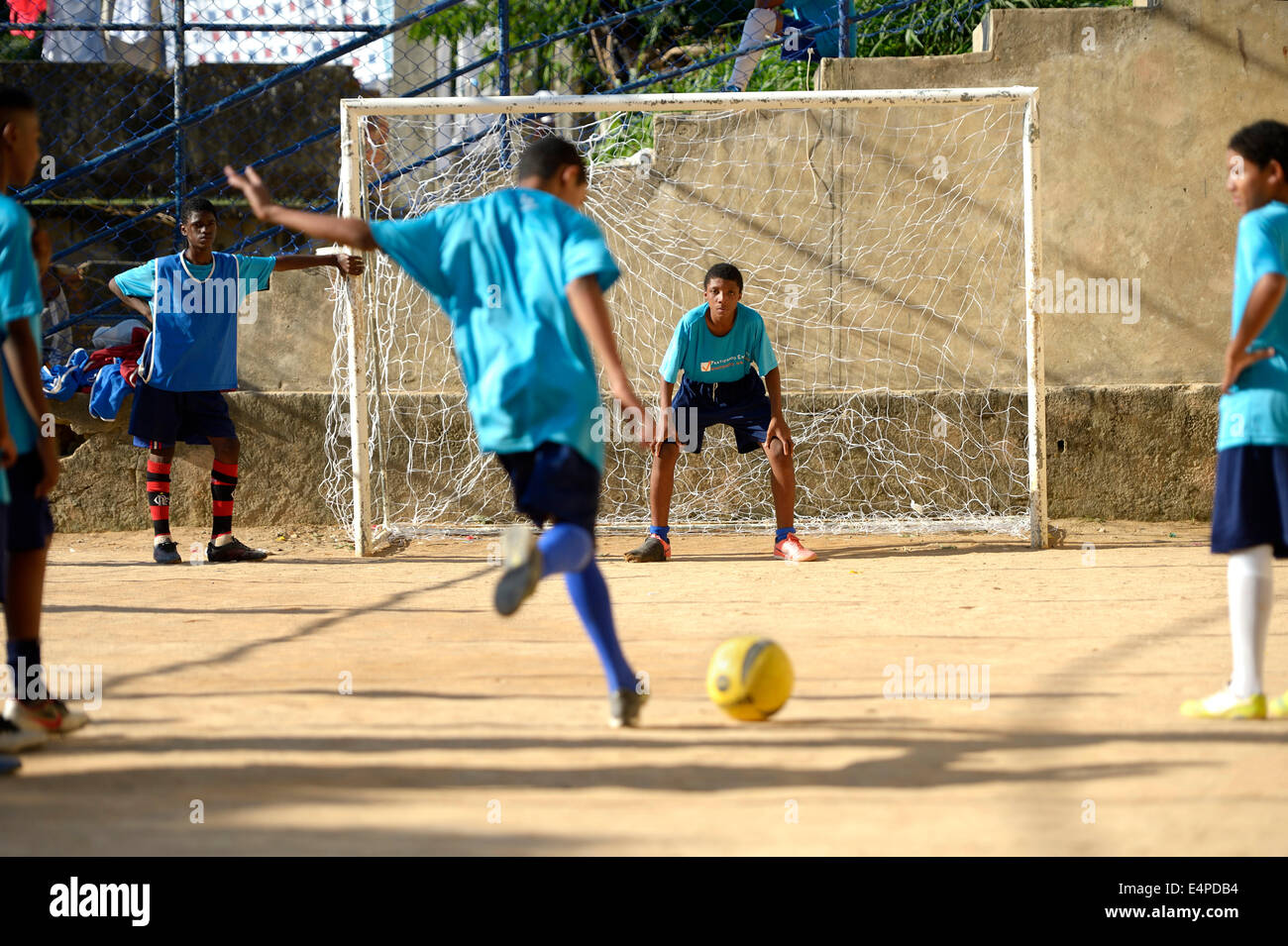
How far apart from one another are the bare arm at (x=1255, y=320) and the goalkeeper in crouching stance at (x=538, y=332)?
1.57 meters

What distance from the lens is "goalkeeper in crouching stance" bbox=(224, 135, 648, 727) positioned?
324 cm

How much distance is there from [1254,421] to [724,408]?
4.03m

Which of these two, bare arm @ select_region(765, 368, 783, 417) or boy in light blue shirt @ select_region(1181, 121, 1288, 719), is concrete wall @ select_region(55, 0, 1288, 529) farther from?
boy in light blue shirt @ select_region(1181, 121, 1288, 719)

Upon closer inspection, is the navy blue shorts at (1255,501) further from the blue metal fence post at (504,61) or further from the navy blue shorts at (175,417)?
the blue metal fence post at (504,61)

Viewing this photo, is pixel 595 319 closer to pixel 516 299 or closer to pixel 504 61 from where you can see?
pixel 516 299

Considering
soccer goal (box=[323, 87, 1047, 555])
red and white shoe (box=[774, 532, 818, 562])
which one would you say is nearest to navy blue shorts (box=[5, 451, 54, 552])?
red and white shoe (box=[774, 532, 818, 562])

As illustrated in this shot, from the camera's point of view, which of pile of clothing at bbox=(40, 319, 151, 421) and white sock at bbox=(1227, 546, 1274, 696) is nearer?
white sock at bbox=(1227, 546, 1274, 696)

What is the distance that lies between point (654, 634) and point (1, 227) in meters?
2.64

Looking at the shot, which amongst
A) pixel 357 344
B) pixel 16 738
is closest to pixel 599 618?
pixel 16 738

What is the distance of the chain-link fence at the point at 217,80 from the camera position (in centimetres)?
874

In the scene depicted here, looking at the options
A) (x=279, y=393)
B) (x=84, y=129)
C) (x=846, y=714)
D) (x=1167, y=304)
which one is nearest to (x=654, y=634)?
(x=846, y=714)

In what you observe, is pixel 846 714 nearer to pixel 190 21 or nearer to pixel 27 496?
pixel 27 496

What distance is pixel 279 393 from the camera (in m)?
8.41

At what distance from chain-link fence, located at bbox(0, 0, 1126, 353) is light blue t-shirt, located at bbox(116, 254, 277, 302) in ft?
5.15
